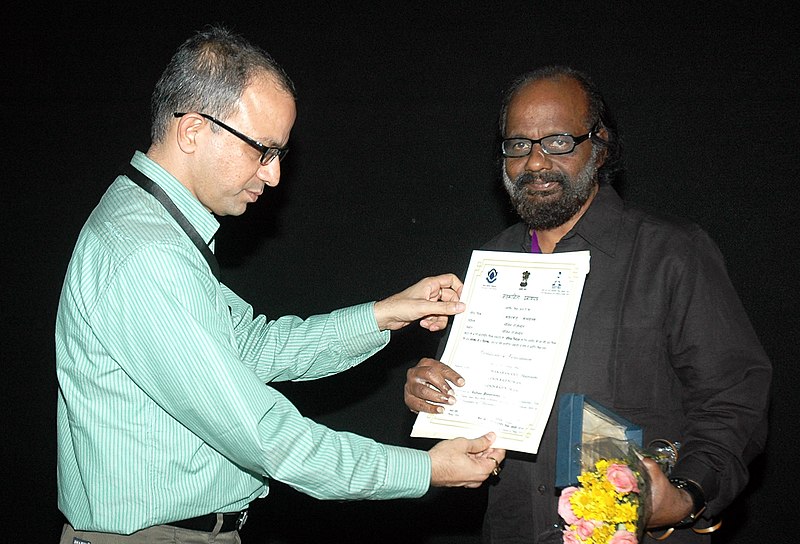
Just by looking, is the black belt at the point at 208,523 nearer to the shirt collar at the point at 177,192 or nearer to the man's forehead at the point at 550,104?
the shirt collar at the point at 177,192

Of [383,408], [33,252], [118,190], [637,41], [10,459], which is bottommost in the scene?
[10,459]

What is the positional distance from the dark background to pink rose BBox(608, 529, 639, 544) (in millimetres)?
1991

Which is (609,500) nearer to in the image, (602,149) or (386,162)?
(602,149)

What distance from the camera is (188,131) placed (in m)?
1.86

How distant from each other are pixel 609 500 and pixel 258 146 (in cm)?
117

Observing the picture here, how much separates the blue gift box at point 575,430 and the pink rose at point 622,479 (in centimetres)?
12

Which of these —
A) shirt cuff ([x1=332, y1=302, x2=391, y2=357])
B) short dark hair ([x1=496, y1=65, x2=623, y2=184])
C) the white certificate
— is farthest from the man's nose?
shirt cuff ([x1=332, y1=302, x2=391, y2=357])

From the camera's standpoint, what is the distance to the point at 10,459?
4387 mm

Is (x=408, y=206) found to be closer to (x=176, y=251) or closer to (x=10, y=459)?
(x=176, y=251)

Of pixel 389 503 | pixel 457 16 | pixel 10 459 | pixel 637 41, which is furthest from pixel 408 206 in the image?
pixel 10 459

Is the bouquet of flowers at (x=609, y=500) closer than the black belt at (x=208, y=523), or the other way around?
the bouquet of flowers at (x=609, y=500)

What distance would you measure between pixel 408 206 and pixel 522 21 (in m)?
0.99

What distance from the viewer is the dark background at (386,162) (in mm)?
3088

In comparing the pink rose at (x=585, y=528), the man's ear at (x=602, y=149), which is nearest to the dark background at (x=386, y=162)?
the man's ear at (x=602, y=149)
